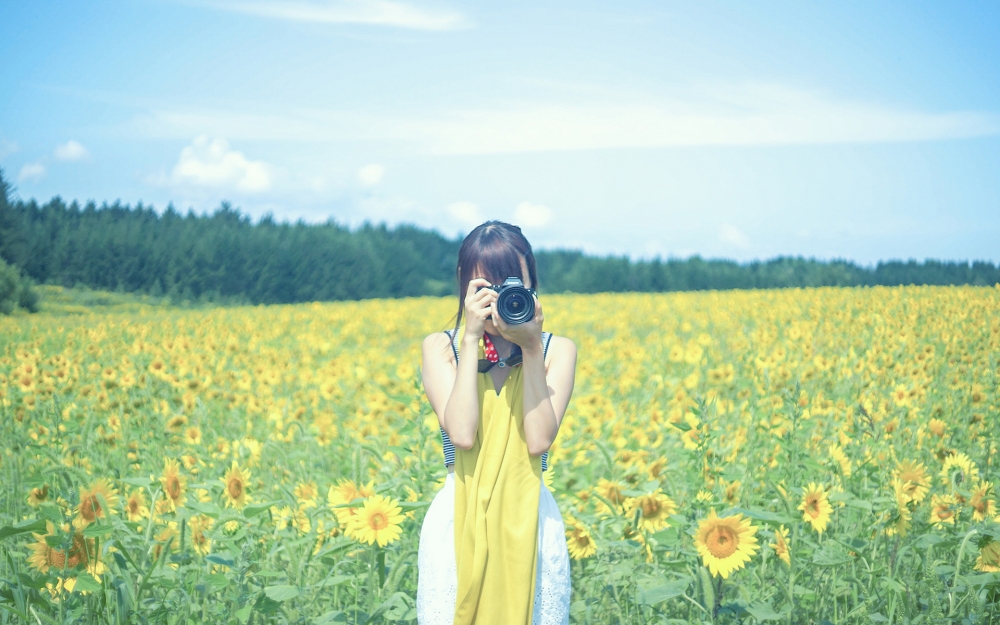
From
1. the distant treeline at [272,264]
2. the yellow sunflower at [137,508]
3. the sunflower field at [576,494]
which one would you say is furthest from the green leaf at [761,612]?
the distant treeline at [272,264]

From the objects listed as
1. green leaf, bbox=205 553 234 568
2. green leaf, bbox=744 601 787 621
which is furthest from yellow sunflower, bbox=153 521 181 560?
green leaf, bbox=744 601 787 621

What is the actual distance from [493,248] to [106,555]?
1.42 m

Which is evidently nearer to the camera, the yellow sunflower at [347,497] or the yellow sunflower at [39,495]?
the yellow sunflower at [347,497]

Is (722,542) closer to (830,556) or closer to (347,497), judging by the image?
(830,556)

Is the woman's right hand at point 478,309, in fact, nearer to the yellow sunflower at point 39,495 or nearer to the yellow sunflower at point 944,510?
the yellow sunflower at point 39,495

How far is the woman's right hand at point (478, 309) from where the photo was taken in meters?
1.74

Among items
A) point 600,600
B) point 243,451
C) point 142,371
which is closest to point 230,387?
point 142,371

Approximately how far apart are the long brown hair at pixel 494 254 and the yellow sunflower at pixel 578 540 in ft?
3.80

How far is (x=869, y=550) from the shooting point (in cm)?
290

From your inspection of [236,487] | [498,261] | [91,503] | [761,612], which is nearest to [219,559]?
[236,487]

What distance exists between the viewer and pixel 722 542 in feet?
6.73

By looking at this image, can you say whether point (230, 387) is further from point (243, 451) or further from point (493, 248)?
point (493, 248)

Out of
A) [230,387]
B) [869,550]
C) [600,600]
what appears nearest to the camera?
[600,600]

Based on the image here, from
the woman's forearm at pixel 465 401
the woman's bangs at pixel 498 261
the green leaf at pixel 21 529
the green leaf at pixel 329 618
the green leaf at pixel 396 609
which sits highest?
the woman's bangs at pixel 498 261
